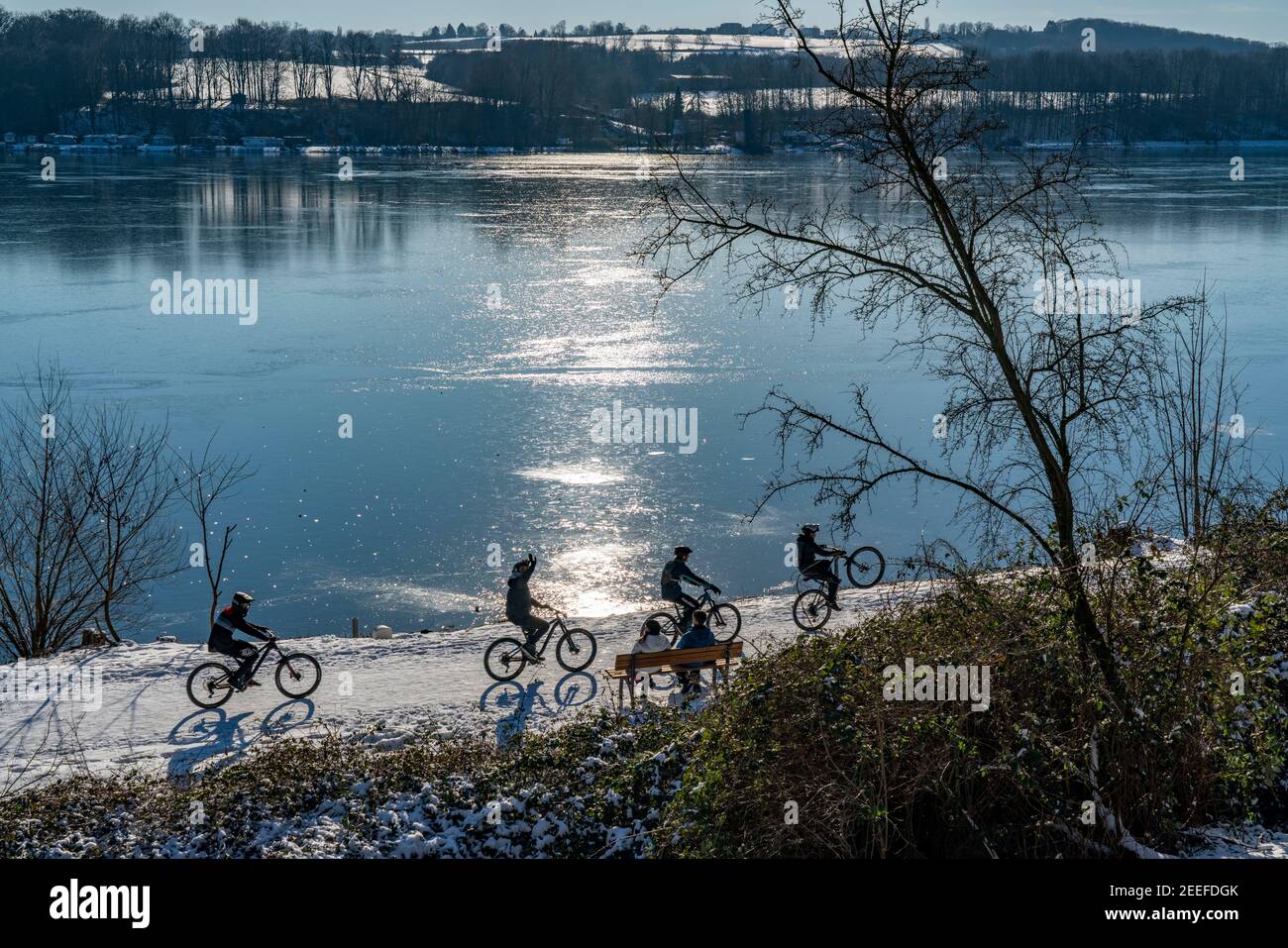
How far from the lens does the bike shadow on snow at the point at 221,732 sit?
523 inches

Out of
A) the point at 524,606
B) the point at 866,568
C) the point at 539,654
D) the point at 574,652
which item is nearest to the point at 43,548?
the point at 539,654

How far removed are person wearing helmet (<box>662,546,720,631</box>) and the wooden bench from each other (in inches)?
41.4

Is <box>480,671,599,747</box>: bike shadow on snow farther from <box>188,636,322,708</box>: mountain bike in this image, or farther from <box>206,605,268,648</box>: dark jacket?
<box>206,605,268,648</box>: dark jacket

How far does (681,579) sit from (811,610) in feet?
9.33

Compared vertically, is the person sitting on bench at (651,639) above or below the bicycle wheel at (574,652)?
above

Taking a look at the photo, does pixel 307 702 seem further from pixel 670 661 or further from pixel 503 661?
pixel 670 661

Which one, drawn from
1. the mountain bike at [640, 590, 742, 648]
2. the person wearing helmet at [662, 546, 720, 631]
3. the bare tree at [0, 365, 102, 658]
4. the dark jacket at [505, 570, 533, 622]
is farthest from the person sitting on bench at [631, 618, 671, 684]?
the bare tree at [0, 365, 102, 658]

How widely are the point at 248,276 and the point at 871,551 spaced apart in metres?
32.6

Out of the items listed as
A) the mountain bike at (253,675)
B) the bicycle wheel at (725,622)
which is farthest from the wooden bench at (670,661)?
the mountain bike at (253,675)

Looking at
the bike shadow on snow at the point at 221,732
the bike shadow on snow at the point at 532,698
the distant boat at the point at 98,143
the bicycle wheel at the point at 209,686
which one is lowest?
the bike shadow on snow at the point at 221,732

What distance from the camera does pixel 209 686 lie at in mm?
14742

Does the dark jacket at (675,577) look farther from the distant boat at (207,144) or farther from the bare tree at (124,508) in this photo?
the distant boat at (207,144)
